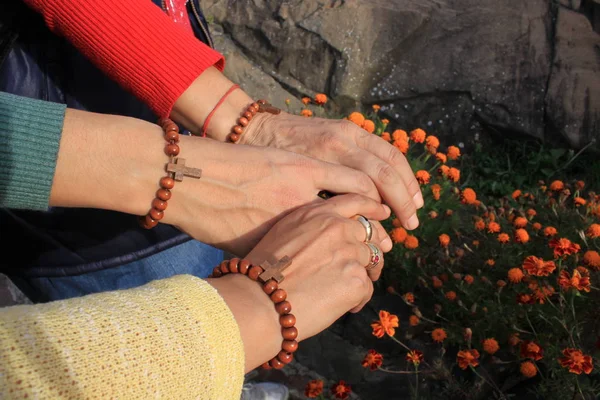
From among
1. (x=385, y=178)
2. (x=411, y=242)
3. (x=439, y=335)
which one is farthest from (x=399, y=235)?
(x=385, y=178)

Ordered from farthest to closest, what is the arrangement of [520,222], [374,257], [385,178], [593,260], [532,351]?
[520,222]
[593,260]
[532,351]
[385,178]
[374,257]

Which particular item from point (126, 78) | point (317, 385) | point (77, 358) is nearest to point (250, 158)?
point (126, 78)

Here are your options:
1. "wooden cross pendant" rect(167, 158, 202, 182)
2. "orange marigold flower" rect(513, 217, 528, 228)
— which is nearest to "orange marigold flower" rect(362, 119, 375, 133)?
"orange marigold flower" rect(513, 217, 528, 228)

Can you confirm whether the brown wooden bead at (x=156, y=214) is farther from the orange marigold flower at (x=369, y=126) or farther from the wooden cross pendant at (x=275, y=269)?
the orange marigold flower at (x=369, y=126)

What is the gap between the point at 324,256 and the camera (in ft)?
3.86

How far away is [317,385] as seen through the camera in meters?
1.96

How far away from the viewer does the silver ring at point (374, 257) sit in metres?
1.32

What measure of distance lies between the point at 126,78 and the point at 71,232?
0.46 metres

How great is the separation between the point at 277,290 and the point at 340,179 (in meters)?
0.44

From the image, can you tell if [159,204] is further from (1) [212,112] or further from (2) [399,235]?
(2) [399,235]

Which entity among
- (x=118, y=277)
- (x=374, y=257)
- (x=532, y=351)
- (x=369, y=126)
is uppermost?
(x=374, y=257)

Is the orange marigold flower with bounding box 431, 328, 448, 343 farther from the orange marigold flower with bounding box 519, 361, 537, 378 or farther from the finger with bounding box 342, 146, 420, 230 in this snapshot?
the finger with bounding box 342, 146, 420, 230

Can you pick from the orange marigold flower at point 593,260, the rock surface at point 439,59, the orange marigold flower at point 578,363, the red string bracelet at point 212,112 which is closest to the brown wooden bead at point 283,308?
the red string bracelet at point 212,112

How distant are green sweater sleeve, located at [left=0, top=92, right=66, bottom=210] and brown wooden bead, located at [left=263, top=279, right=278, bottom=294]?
0.47 metres
